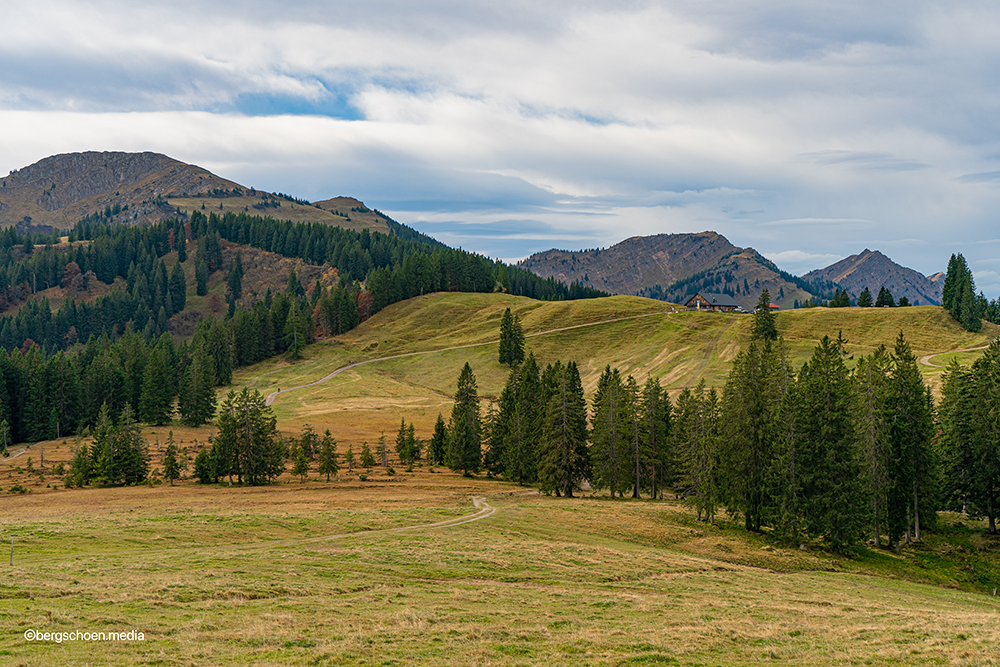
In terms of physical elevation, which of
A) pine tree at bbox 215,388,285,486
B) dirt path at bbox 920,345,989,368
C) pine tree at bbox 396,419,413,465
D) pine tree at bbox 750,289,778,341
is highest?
pine tree at bbox 750,289,778,341

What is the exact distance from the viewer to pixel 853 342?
144 metres

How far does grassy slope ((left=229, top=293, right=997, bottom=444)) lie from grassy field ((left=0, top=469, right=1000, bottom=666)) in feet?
212

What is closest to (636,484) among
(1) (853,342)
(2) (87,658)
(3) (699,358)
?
(2) (87,658)

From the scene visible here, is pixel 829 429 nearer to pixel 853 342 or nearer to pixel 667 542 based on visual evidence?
pixel 667 542

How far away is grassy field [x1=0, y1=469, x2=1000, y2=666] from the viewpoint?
737 inches

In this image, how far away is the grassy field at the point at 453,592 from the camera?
18719 mm

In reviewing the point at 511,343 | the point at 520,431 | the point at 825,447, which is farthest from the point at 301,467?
the point at 511,343

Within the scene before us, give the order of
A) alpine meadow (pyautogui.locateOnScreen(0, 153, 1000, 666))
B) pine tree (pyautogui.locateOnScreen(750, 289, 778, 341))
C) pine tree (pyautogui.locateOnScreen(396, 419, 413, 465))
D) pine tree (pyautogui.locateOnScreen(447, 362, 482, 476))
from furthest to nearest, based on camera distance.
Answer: pine tree (pyautogui.locateOnScreen(750, 289, 778, 341)) → pine tree (pyautogui.locateOnScreen(396, 419, 413, 465)) → pine tree (pyautogui.locateOnScreen(447, 362, 482, 476)) → alpine meadow (pyautogui.locateOnScreen(0, 153, 1000, 666))

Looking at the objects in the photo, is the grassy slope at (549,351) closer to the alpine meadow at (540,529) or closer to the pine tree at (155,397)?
the alpine meadow at (540,529)

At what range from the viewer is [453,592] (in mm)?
26703

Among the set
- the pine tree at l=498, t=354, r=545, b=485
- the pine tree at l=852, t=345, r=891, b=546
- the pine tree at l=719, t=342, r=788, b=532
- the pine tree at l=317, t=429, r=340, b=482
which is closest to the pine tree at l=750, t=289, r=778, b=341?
the pine tree at l=498, t=354, r=545, b=485

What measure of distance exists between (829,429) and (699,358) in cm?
10316

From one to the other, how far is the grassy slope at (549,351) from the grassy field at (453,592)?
6466cm

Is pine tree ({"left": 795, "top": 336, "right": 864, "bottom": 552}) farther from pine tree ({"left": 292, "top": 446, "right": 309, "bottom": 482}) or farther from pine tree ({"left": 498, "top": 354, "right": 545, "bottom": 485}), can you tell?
pine tree ({"left": 292, "top": 446, "right": 309, "bottom": 482})
